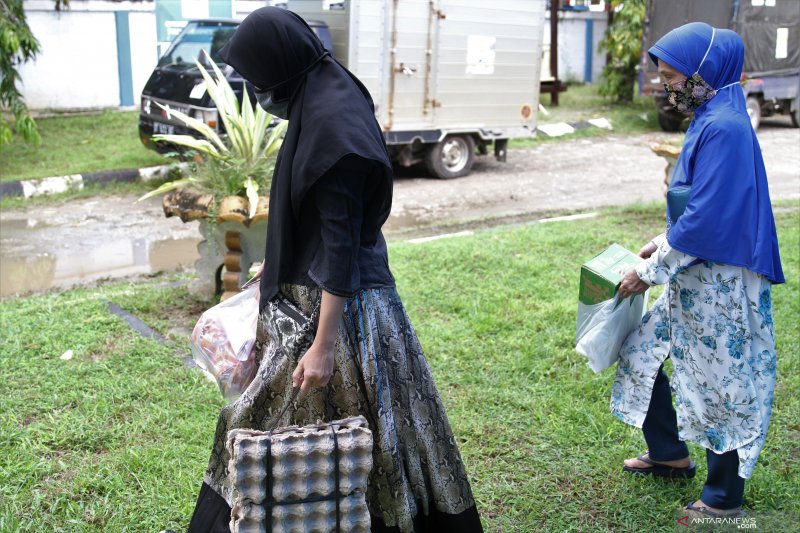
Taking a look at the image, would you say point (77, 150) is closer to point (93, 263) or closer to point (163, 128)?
point (163, 128)

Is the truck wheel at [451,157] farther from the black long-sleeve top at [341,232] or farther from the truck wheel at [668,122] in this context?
the black long-sleeve top at [341,232]

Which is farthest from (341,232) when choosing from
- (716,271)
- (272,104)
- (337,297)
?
(716,271)

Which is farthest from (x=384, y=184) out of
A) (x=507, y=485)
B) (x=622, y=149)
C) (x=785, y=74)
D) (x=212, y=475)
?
(x=785, y=74)

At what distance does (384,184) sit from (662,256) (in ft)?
3.67

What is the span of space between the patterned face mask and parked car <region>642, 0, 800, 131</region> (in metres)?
11.0

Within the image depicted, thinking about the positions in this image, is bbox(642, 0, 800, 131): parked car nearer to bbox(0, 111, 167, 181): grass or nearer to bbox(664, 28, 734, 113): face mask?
bbox(0, 111, 167, 181): grass

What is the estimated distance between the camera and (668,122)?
587 inches

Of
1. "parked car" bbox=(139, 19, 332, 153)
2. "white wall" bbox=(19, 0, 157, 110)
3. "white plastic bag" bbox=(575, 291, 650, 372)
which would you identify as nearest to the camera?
"white plastic bag" bbox=(575, 291, 650, 372)

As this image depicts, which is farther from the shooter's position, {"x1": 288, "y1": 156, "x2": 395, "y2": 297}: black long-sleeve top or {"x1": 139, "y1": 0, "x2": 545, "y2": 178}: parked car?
{"x1": 139, "y1": 0, "x2": 545, "y2": 178}: parked car

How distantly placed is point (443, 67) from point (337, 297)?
873 centimetres

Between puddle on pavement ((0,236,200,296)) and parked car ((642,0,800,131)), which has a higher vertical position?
parked car ((642,0,800,131))

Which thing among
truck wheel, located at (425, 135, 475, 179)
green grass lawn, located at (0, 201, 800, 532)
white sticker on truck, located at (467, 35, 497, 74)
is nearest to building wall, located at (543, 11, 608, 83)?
white sticker on truck, located at (467, 35, 497, 74)

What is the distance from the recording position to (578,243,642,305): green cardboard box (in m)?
3.15

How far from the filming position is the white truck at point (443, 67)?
10.0 meters
